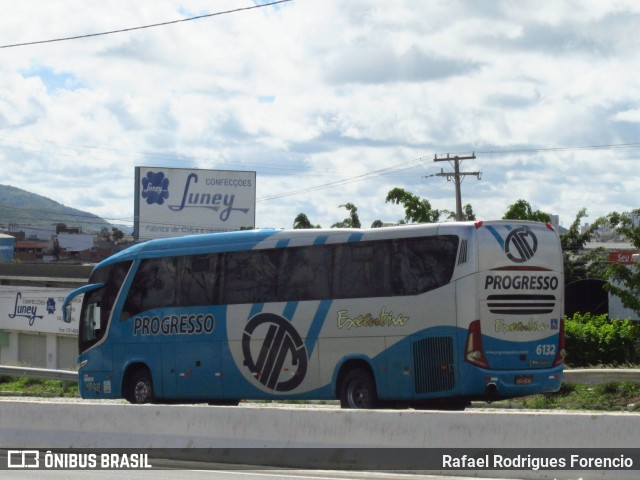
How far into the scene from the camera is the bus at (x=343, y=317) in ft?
57.1

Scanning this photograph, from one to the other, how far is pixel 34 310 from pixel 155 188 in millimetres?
17273

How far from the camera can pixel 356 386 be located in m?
18.7

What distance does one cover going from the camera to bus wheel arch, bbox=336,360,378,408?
18281 millimetres

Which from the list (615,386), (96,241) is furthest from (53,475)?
(96,241)

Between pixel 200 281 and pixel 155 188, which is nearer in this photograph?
pixel 200 281

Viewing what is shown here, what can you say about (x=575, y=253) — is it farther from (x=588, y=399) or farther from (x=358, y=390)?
(x=358, y=390)

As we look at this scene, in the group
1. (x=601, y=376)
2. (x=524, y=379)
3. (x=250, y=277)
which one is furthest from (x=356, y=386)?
(x=601, y=376)

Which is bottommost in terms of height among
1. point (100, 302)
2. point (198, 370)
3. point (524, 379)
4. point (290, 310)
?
point (524, 379)

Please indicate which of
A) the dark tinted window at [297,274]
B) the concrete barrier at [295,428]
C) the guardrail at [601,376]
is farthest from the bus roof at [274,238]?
the guardrail at [601,376]

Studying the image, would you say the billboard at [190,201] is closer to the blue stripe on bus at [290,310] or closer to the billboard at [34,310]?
the billboard at [34,310]

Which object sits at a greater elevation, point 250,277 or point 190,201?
point 190,201

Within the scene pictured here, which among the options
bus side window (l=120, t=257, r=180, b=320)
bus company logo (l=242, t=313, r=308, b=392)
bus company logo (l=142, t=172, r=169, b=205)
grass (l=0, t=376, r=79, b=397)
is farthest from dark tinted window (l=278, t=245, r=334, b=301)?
bus company logo (l=142, t=172, r=169, b=205)

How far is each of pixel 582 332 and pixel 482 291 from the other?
1266cm

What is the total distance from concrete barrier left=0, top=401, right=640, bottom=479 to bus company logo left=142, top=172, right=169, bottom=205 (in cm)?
5916
